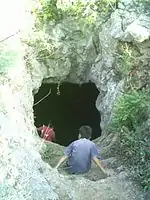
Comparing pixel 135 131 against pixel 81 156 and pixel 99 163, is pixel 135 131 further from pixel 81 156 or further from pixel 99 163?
pixel 81 156

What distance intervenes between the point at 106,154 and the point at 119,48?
8.51 feet

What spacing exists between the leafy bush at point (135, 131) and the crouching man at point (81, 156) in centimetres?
57

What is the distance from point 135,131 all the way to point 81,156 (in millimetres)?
1064

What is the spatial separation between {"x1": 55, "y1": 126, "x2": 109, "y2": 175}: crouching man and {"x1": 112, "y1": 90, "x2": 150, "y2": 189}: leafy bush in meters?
0.57

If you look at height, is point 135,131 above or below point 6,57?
below

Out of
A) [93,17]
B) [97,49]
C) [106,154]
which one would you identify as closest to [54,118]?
[97,49]

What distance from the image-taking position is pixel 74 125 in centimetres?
1379

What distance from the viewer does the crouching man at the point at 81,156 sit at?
8.27m

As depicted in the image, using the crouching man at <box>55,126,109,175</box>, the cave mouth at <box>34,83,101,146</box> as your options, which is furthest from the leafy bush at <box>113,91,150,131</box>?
the cave mouth at <box>34,83,101,146</box>

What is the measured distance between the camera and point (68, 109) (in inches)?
558

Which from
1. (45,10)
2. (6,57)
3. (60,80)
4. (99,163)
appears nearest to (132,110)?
(99,163)

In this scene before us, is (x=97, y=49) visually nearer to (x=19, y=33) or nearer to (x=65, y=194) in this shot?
(x=19, y=33)

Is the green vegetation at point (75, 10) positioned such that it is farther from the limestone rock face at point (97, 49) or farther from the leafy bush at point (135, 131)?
the leafy bush at point (135, 131)

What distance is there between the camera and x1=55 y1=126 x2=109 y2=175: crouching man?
8266 mm
